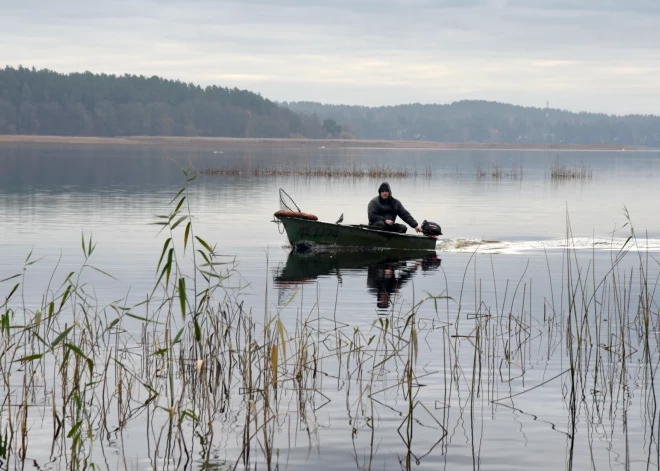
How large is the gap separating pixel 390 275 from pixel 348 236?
3.14 meters

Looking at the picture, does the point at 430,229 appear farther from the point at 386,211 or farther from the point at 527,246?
Answer: the point at 527,246

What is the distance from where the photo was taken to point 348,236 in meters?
21.8

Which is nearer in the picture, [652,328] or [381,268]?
[652,328]

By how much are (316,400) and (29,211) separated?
82.5 ft

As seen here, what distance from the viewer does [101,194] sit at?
42.2 m

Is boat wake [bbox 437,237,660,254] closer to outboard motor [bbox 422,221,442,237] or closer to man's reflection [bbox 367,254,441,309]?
man's reflection [bbox 367,254,441,309]

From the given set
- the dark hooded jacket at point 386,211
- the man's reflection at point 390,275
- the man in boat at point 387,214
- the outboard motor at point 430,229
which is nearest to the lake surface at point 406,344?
the man's reflection at point 390,275

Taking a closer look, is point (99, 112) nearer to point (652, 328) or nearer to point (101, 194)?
point (101, 194)

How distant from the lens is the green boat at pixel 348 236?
70.0 ft

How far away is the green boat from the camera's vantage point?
21.3m

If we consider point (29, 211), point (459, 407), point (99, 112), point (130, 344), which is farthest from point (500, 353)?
point (99, 112)

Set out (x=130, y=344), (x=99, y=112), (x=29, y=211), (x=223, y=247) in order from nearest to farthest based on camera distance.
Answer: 1. (x=130, y=344)
2. (x=223, y=247)
3. (x=29, y=211)
4. (x=99, y=112)

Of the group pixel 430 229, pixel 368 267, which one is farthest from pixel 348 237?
pixel 368 267

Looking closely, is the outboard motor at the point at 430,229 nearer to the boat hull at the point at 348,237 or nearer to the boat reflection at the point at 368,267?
the boat hull at the point at 348,237
